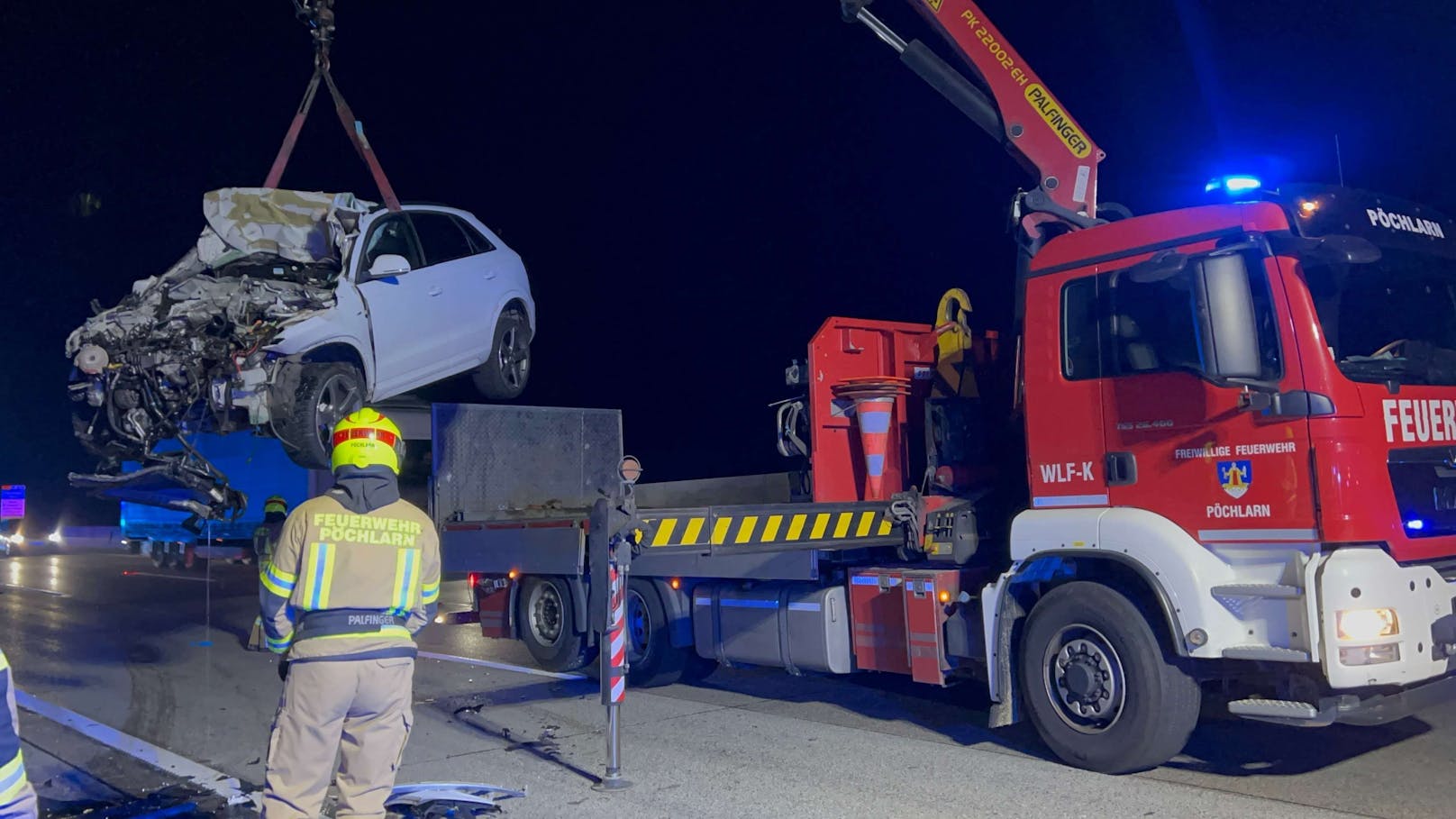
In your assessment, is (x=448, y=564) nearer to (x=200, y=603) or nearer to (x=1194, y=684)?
(x=1194, y=684)

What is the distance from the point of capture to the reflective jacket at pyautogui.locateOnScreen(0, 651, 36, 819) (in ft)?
8.65

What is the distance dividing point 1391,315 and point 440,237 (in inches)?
278

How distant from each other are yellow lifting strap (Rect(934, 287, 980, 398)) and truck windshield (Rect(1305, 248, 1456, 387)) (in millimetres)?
2594

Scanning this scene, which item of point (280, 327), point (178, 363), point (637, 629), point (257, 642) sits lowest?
point (257, 642)

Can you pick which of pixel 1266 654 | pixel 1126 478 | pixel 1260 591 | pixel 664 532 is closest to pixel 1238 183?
pixel 1126 478

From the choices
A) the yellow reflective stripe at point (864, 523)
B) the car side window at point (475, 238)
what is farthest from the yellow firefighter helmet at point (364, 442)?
the car side window at point (475, 238)

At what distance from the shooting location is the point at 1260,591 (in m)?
5.36

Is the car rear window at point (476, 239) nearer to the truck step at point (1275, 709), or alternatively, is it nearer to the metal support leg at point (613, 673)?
the metal support leg at point (613, 673)

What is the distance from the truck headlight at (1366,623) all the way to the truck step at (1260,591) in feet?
0.69

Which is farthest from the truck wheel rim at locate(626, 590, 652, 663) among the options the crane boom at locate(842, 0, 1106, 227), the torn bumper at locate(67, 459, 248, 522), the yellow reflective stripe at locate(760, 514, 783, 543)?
the crane boom at locate(842, 0, 1106, 227)

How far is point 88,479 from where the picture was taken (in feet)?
25.2

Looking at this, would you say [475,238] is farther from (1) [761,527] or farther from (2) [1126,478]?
(2) [1126,478]

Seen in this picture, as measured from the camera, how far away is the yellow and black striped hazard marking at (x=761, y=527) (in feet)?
23.5

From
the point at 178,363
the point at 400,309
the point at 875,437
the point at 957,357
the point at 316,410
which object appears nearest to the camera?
the point at 178,363
